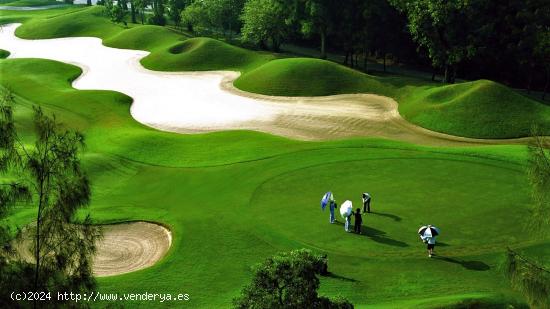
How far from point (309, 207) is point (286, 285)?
2157cm

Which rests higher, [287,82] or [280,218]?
[287,82]

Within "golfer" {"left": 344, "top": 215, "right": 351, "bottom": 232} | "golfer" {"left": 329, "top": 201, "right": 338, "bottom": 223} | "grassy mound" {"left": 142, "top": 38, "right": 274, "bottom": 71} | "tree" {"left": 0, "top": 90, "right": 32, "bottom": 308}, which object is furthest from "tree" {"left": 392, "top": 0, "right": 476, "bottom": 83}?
"tree" {"left": 0, "top": 90, "right": 32, "bottom": 308}

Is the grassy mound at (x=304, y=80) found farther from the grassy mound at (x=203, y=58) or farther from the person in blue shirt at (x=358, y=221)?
the person in blue shirt at (x=358, y=221)

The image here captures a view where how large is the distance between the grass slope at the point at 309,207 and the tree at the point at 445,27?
3439 cm

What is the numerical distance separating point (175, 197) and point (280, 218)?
1044 centimetres

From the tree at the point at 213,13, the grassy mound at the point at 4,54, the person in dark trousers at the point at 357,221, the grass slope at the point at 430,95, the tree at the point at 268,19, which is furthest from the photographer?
the tree at the point at 213,13

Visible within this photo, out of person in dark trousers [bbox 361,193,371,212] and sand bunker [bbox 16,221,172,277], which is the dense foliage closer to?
person in dark trousers [bbox 361,193,371,212]

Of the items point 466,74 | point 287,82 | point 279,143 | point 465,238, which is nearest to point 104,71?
point 287,82

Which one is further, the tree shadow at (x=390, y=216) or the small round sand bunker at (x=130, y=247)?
the tree shadow at (x=390, y=216)

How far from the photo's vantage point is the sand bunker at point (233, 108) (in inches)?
2577

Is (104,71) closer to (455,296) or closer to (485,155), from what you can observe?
(485,155)

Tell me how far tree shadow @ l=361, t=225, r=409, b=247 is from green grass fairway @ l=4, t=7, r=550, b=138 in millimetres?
20539

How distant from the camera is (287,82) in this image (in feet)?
269

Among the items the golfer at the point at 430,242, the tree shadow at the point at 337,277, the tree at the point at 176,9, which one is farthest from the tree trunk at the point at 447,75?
the tree at the point at 176,9
